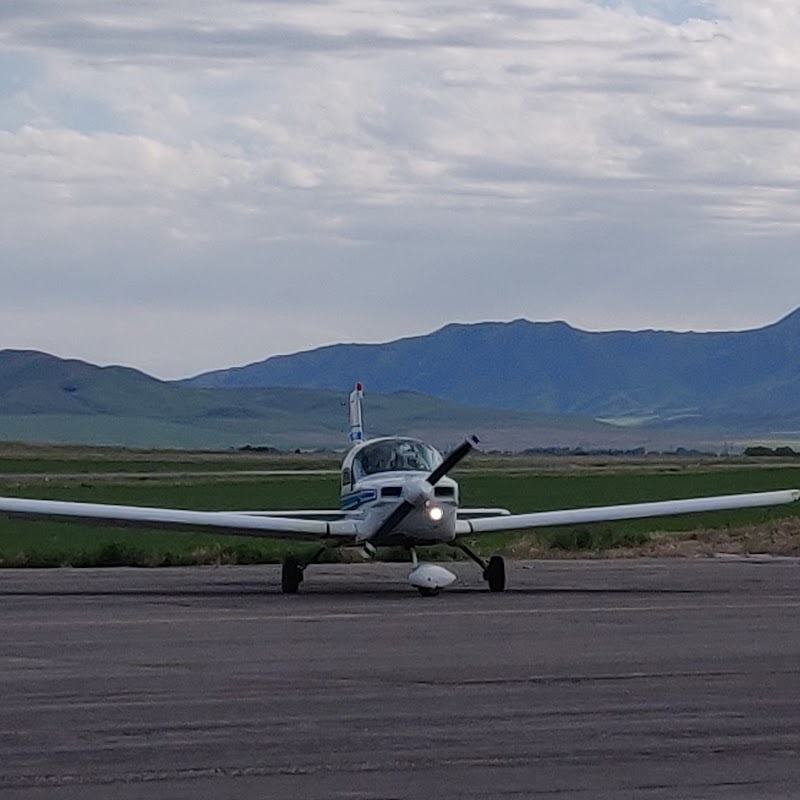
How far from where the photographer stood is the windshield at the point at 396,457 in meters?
22.2

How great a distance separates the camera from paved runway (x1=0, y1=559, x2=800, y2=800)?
9.10m

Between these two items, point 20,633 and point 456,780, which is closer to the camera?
point 456,780

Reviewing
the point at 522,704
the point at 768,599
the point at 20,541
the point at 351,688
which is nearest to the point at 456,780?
the point at 522,704

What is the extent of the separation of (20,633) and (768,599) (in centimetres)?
847

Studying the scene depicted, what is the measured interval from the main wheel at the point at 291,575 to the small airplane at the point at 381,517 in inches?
0.5

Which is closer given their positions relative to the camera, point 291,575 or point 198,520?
point 198,520

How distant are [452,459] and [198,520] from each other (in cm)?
325

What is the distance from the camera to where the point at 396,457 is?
878 inches

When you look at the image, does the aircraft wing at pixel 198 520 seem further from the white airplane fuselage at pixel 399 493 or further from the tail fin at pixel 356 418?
the tail fin at pixel 356 418

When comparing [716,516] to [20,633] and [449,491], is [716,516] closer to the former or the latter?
[449,491]

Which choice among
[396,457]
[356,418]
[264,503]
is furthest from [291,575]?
[264,503]

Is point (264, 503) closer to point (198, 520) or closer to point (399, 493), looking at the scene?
point (198, 520)

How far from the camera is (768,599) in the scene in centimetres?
2077

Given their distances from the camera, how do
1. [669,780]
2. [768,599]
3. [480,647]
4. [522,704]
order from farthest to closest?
1. [768,599]
2. [480,647]
3. [522,704]
4. [669,780]
